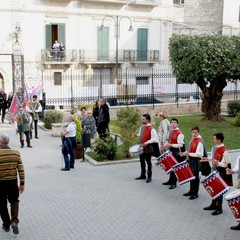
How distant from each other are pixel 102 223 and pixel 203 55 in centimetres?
1207

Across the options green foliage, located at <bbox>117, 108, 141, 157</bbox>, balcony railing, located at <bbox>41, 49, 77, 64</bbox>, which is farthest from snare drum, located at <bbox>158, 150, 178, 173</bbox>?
balcony railing, located at <bbox>41, 49, 77, 64</bbox>

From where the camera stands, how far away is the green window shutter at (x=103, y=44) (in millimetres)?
33312

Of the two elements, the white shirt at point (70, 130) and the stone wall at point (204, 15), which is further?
the stone wall at point (204, 15)

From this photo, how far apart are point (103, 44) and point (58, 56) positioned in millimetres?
3986

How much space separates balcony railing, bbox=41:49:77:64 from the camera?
31125 millimetres

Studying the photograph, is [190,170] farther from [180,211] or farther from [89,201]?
[89,201]

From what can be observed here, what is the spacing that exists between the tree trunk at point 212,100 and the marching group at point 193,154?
8933 mm

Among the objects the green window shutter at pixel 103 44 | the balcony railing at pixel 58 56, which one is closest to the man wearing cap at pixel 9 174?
the balcony railing at pixel 58 56

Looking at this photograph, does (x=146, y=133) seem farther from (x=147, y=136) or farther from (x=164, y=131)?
(x=164, y=131)

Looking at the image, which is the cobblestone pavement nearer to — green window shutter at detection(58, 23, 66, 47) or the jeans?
the jeans

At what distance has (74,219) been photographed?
28.8 feet

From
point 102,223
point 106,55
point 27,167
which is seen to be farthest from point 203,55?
point 106,55

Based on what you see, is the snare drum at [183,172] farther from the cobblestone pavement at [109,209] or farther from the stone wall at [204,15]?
the stone wall at [204,15]

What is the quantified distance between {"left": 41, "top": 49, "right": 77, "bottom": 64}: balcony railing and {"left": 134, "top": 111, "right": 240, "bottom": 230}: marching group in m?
20.0
